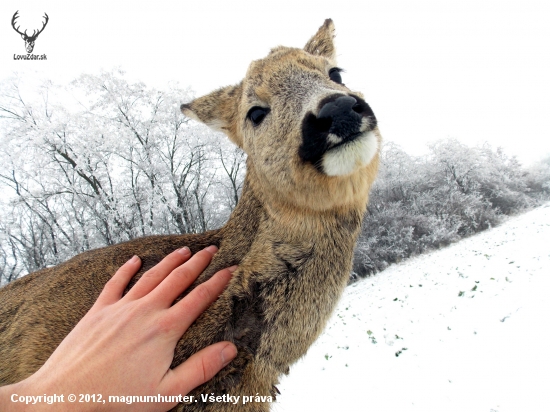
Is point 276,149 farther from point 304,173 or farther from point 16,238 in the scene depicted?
point 16,238

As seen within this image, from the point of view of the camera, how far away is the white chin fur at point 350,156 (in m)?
2.41

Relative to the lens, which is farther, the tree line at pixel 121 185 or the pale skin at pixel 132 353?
the tree line at pixel 121 185

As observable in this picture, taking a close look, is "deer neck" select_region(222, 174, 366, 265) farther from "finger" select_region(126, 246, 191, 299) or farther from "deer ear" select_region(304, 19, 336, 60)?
"deer ear" select_region(304, 19, 336, 60)

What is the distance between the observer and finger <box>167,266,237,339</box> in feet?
7.86

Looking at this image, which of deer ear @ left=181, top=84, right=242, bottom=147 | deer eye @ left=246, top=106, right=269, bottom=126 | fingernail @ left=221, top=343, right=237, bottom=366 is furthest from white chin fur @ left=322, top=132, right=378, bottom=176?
deer ear @ left=181, top=84, right=242, bottom=147

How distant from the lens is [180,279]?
2.64m

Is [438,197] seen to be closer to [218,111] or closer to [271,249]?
[218,111]

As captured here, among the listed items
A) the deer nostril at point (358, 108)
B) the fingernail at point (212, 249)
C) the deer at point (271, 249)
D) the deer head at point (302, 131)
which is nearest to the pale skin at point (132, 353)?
the deer at point (271, 249)

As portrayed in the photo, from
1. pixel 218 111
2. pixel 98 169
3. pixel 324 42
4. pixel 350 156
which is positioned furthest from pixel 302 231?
pixel 98 169

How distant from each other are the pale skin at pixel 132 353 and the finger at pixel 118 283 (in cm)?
1

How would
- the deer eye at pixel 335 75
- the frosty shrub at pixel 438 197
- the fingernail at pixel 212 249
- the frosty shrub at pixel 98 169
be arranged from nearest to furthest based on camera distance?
the fingernail at pixel 212 249 → the deer eye at pixel 335 75 → the frosty shrub at pixel 98 169 → the frosty shrub at pixel 438 197

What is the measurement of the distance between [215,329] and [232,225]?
48.1 inches

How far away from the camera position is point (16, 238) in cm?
2461

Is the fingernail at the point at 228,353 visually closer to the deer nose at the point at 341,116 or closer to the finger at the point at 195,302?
the finger at the point at 195,302
